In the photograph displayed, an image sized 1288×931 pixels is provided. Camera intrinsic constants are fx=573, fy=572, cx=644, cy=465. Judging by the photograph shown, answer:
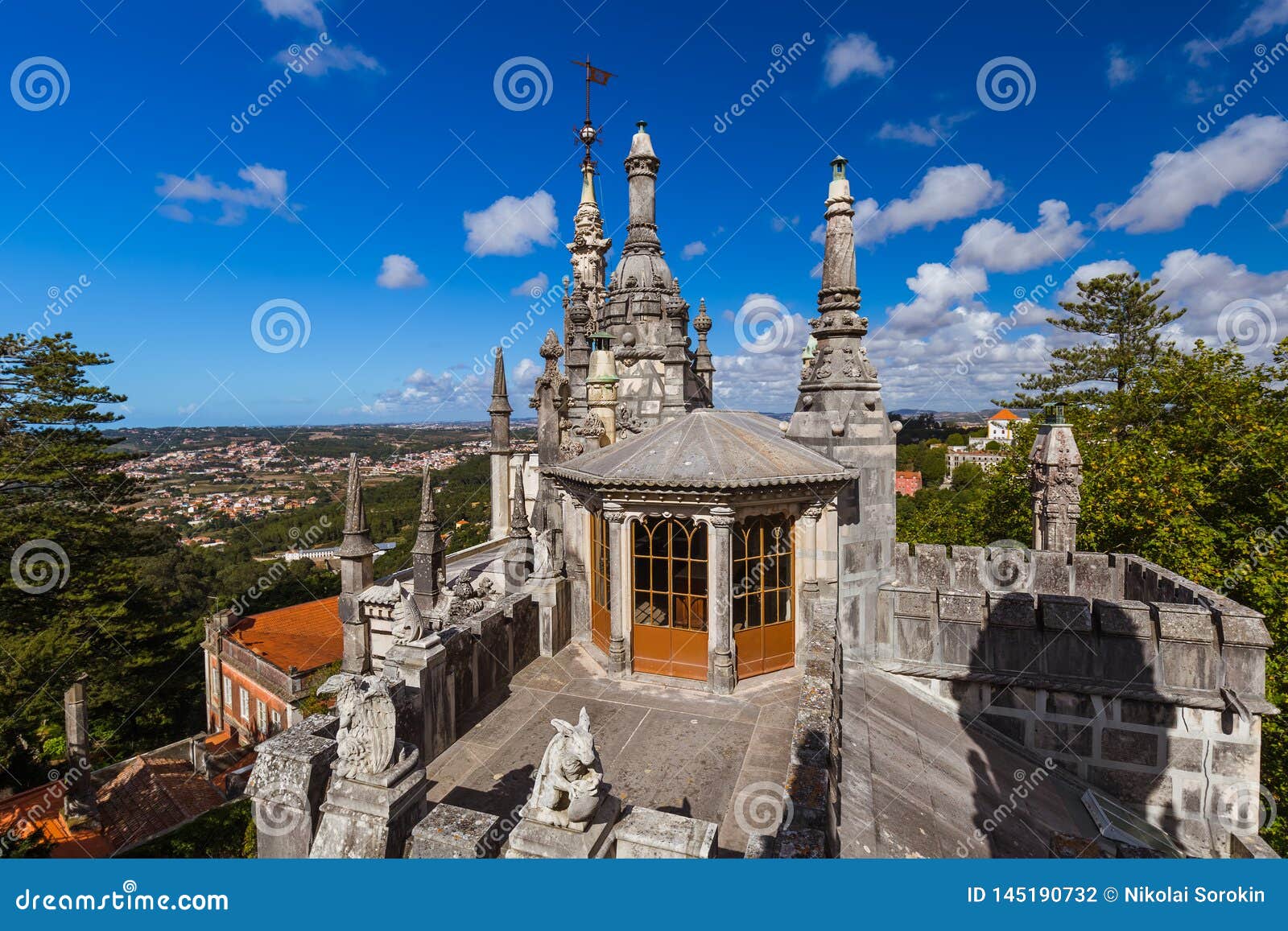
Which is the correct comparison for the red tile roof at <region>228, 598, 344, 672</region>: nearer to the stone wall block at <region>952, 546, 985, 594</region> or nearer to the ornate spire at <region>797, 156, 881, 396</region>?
the ornate spire at <region>797, 156, 881, 396</region>

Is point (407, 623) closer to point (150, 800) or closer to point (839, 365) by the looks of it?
point (839, 365)

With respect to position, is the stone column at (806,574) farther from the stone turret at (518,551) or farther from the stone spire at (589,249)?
the stone spire at (589,249)

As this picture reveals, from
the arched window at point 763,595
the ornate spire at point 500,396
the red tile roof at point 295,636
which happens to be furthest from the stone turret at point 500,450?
the arched window at point 763,595

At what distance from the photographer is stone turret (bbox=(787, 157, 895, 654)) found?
35.3 feet

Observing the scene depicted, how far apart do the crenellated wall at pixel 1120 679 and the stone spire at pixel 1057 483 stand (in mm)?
1991

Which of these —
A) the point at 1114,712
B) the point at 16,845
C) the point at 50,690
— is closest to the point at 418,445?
the point at 50,690

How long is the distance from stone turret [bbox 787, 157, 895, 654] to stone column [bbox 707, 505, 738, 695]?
2574mm

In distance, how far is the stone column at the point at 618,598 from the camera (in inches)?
375

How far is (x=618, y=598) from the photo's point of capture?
9.65 meters

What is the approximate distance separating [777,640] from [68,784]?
68.9 ft

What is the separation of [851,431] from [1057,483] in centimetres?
597

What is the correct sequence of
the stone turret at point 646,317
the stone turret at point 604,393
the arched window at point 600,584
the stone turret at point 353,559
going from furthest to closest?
1. the stone turret at point 646,317
2. the stone turret at point 604,393
3. the stone turret at point 353,559
4. the arched window at point 600,584

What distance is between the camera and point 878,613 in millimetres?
10977

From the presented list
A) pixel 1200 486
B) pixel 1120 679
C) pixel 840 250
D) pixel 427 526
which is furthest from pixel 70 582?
pixel 1200 486
